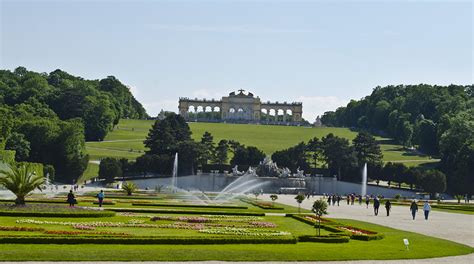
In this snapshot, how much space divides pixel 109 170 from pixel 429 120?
42366 mm

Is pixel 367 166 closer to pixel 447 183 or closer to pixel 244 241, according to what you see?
pixel 447 183

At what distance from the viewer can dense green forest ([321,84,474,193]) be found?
76.2 meters

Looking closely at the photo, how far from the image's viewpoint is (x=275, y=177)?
262 feet

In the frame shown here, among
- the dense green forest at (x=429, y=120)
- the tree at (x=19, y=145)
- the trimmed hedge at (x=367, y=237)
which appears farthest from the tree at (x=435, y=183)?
the trimmed hedge at (x=367, y=237)

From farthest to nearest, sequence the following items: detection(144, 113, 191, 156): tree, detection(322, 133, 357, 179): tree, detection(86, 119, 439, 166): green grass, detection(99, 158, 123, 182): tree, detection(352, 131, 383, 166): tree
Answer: detection(86, 119, 439, 166): green grass < detection(144, 113, 191, 156): tree < detection(352, 131, 383, 166): tree < detection(322, 133, 357, 179): tree < detection(99, 158, 123, 182): tree

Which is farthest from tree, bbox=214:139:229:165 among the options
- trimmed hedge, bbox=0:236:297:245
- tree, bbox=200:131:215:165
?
trimmed hedge, bbox=0:236:297:245

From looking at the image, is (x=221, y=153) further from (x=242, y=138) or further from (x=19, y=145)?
(x=242, y=138)

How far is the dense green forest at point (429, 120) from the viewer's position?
76.2 metres

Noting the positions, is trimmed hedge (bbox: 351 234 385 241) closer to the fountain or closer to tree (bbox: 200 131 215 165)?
the fountain

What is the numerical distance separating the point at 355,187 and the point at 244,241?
197ft

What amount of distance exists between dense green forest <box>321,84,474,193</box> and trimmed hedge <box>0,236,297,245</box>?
55.4 meters

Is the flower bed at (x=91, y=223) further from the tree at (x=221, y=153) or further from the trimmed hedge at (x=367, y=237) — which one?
the tree at (x=221, y=153)

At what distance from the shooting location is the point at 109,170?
76.5m

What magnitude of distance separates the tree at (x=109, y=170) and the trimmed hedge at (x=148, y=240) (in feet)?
185
